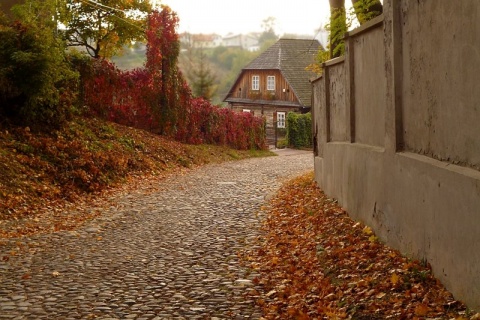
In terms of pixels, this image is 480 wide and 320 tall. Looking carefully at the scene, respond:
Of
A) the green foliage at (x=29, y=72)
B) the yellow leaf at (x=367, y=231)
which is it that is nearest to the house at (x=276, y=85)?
the green foliage at (x=29, y=72)

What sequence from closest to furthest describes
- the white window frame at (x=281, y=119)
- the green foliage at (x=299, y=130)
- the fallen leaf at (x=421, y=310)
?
the fallen leaf at (x=421, y=310), the green foliage at (x=299, y=130), the white window frame at (x=281, y=119)

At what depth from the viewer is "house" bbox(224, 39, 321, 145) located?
5047 cm

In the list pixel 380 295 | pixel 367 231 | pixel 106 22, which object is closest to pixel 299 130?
pixel 106 22

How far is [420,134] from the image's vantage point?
6.94 metres

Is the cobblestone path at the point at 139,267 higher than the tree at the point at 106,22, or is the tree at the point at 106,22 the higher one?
the tree at the point at 106,22

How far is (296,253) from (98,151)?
439 inches

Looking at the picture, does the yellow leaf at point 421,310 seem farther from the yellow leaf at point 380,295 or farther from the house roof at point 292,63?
the house roof at point 292,63

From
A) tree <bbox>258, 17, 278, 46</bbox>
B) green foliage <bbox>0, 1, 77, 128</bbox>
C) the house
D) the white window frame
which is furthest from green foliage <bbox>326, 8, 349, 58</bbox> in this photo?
tree <bbox>258, 17, 278, 46</bbox>

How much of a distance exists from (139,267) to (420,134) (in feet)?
13.3

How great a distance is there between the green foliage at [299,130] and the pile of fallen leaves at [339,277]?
32333 millimetres

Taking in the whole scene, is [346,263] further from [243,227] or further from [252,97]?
[252,97]

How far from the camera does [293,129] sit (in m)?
44.0

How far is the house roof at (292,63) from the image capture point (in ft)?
165

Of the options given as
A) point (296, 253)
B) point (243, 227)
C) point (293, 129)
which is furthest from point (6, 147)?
point (293, 129)
